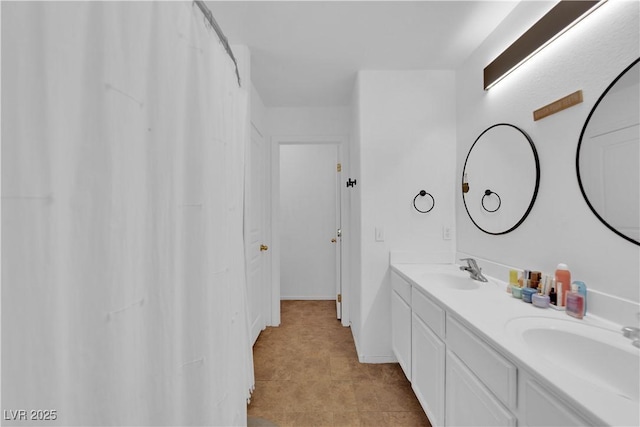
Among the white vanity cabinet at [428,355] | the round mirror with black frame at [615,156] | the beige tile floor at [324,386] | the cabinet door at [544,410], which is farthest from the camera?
the beige tile floor at [324,386]

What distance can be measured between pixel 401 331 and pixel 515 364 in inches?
45.9

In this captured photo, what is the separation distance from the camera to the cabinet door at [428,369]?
132 centimetres

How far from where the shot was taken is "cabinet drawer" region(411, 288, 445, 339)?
1320 mm

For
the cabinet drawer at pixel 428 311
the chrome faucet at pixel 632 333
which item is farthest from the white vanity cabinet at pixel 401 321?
the chrome faucet at pixel 632 333

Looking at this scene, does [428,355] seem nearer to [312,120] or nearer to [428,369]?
[428,369]

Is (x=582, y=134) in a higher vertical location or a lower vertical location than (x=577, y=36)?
lower

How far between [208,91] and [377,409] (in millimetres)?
1988

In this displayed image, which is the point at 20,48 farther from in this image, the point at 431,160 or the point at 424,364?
the point at 431,160

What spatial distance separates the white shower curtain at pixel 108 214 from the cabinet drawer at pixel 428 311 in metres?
1.07

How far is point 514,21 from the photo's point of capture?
153 cm

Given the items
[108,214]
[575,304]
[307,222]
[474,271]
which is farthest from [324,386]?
[307,222]

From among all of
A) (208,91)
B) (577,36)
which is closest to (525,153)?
(577,36)

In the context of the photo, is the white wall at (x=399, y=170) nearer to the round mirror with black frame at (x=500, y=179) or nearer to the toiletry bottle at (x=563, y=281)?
the round mirror with black frame at (x=500, y=179)

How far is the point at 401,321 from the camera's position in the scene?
191 cm
